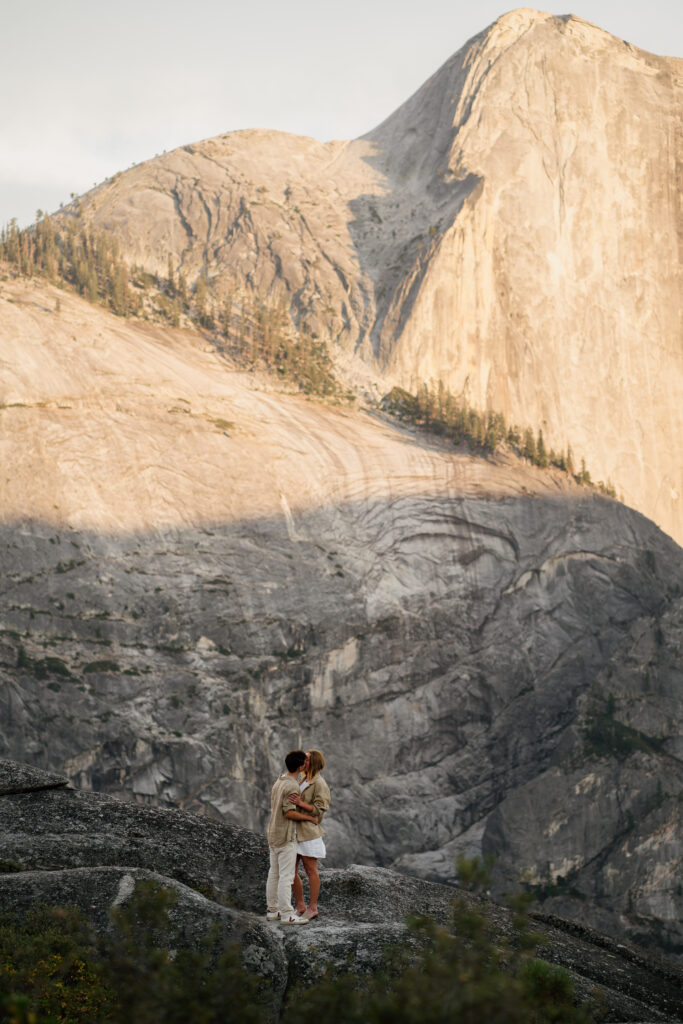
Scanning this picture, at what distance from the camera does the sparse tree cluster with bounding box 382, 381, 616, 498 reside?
70062mm

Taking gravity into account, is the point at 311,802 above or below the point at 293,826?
above

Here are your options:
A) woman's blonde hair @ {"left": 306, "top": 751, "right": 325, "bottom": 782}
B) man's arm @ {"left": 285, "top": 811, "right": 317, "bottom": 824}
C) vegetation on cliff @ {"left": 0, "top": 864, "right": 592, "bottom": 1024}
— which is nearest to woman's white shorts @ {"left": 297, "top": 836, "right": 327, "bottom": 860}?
man's arm @ {"left": 285, "top": 811, "right": 317, "bottom": 824}

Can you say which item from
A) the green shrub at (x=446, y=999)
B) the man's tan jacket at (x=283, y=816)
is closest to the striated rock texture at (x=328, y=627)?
the man's tan jacket at (x=283, y=816)

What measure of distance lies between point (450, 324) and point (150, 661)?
135 ft

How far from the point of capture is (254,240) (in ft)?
275

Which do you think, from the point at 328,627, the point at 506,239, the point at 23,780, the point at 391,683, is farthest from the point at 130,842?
the point at 506,239

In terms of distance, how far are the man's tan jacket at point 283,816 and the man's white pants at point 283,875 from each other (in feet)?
0.45

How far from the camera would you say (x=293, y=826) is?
1523 cm

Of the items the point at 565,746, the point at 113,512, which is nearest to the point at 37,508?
the point at 113,512

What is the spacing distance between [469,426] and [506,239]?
2165 centimetres

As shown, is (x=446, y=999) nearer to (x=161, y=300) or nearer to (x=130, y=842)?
(x=130, y=842)

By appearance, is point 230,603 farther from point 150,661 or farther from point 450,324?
point 450,324

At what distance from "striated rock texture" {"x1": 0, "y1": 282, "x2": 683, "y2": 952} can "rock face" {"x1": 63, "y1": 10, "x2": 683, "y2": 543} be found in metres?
15.0

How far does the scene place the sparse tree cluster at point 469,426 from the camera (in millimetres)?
70062
